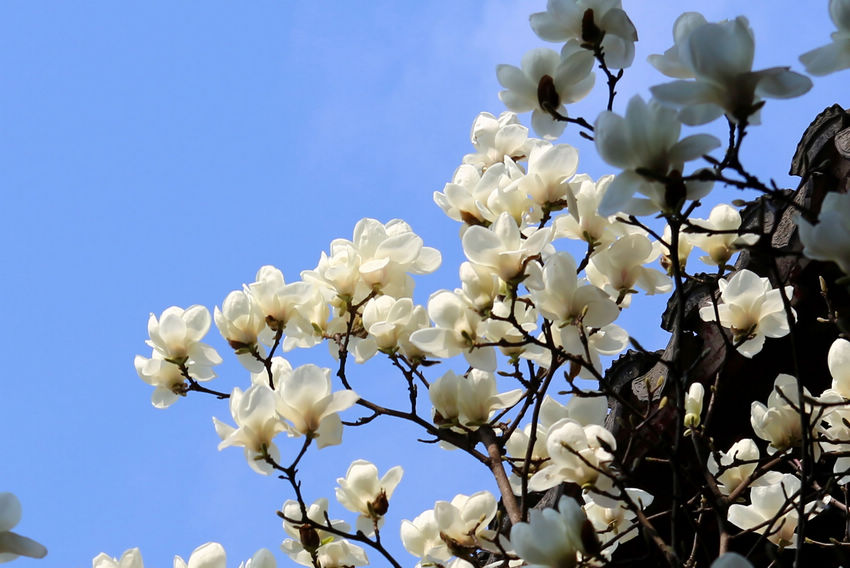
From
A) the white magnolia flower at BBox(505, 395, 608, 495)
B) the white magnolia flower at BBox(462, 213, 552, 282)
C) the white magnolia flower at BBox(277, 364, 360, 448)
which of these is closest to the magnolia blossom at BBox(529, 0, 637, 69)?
the white magnolia flower at BBox(462, 213, 552, 282)

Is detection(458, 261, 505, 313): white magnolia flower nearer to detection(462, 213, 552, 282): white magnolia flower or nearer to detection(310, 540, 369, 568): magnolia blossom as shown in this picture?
detection(462, 213, 552, 282): white magnolia flower

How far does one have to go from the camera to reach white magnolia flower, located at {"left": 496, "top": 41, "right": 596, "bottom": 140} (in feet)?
4.89

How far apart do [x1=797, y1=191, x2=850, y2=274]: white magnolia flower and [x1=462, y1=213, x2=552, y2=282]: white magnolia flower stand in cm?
53

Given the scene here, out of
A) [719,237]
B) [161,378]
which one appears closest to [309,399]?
[161,378]

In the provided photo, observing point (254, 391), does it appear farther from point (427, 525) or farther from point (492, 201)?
point (492, 201)

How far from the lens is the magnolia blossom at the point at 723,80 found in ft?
3.21

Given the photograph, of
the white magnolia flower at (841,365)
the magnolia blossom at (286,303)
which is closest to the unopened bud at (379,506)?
the magnolia blossom at (286,303)

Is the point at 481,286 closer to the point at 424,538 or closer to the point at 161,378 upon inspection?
the point at 424,538

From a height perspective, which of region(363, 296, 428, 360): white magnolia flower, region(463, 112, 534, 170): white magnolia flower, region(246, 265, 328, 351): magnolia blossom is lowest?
region(363, 296, 428, 360): white magnolia flower

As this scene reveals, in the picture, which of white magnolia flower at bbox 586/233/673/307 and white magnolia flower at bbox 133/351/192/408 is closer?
white magnolia flower at bbox 586/233/673/307

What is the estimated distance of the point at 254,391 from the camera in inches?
54.9

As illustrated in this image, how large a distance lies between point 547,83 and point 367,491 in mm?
816

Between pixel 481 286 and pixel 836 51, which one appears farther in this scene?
pixel 481 286

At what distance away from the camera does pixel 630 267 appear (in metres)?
1.60
